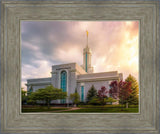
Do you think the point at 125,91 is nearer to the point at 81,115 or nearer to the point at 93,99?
the point at 93,99

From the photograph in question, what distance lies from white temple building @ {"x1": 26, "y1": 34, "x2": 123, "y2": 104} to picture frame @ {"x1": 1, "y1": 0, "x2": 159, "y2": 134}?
748 cm

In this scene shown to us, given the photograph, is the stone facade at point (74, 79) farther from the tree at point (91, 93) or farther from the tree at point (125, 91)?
the tree at point (125, 91)

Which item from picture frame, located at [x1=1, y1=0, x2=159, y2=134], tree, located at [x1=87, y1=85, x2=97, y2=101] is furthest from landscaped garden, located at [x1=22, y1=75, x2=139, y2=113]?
picture frame, located at [x1=1, y1=0, x2=159, y2=134]

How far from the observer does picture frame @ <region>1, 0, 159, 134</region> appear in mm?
1815

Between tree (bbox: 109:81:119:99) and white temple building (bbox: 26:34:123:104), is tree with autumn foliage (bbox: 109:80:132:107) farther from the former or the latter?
white temple building (bbox: 26:34:123:104)

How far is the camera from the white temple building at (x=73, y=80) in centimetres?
946

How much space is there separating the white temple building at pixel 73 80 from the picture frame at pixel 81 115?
24.6 ft

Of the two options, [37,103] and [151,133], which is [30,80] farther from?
[151,133]

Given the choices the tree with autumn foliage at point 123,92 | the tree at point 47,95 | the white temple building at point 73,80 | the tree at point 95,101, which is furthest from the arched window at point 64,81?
the tree with autumn foliage at point 123,92

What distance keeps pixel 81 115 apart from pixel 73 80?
8266 mm

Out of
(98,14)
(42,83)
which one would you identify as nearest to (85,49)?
(42,83)

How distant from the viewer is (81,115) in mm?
1881

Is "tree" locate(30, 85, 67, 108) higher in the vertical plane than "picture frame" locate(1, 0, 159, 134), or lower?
lower

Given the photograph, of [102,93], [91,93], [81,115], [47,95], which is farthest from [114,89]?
[81,115]
